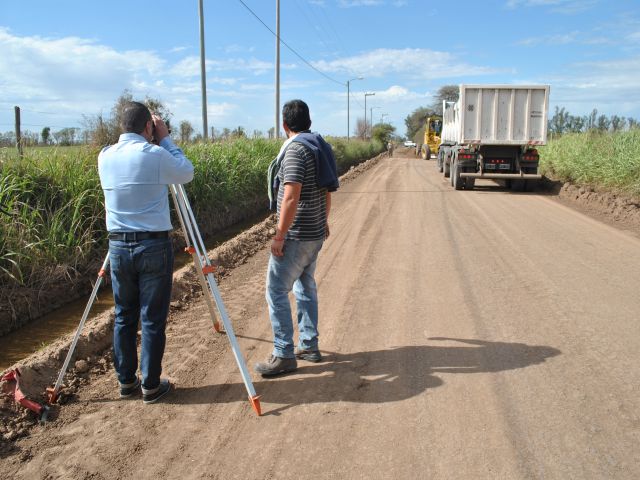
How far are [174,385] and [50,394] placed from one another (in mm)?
813

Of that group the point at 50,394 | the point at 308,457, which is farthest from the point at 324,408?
the point at 50,394

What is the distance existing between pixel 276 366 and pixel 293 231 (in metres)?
1.01

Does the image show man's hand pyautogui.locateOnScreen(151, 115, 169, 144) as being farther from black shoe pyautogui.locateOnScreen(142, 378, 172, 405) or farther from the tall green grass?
the tall green grass

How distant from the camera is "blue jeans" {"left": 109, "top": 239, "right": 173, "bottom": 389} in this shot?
3.22 m

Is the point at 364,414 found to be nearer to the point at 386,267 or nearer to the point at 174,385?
the point at 174,385

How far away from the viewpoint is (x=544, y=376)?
363cm

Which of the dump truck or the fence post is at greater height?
the dump truck

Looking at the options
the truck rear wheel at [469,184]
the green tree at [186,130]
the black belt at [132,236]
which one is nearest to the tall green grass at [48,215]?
the black belt at [132,236]

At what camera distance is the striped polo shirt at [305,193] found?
135 inches

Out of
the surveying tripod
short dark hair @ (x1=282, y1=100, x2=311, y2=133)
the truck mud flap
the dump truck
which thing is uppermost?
the dump truck

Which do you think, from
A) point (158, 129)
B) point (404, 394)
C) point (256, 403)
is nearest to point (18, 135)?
point (158, 129)

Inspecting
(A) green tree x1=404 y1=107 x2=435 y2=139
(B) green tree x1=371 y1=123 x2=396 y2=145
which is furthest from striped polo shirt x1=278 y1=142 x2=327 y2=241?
(A) green tree x1=404 y1=107 x2=435 y2=139

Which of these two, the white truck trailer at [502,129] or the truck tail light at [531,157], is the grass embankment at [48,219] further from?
the truck tail light at [531,157]

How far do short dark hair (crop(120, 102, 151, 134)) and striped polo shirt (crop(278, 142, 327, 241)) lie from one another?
0.95m
